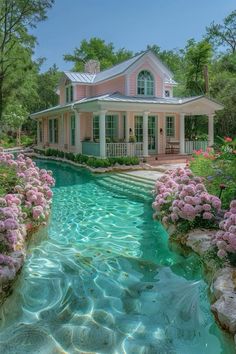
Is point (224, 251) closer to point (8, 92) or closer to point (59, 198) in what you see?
point (59, 198)

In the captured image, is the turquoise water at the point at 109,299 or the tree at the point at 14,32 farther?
the tree at the point at 14,32

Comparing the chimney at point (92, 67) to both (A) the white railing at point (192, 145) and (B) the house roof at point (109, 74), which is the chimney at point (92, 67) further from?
(A) the white railing at point (192, 145)

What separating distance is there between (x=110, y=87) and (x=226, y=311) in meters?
18.7

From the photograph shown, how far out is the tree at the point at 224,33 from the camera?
4069 centimetres

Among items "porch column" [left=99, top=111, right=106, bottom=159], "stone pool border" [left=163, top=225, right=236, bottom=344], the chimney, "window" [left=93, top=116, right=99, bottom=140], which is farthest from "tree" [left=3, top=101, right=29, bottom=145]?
"stone pool border" [left=163, top=225, right=236, bottom=344]

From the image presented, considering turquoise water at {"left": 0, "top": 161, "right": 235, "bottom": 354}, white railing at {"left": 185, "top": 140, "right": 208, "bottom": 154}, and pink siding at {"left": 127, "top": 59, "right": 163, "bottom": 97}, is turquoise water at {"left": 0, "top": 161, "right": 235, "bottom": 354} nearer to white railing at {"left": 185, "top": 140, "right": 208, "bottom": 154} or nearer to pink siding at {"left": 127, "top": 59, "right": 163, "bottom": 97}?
white railing at {"left": 185, "top": 140, "right": 208, "bottom": 154}

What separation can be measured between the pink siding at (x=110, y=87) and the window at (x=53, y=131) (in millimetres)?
4344

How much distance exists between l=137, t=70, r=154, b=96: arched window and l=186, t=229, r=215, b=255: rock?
50.2 ft

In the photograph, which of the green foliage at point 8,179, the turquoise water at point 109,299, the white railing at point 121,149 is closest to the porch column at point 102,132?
the white railing at point 121,149

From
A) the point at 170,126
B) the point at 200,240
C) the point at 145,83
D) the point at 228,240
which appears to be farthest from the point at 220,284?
the point at 170,126

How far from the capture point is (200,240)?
17.7 feet

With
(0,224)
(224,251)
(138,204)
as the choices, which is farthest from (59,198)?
(224,251)

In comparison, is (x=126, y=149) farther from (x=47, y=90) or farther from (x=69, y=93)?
(x=47, y=90)

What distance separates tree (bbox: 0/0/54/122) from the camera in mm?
24984
